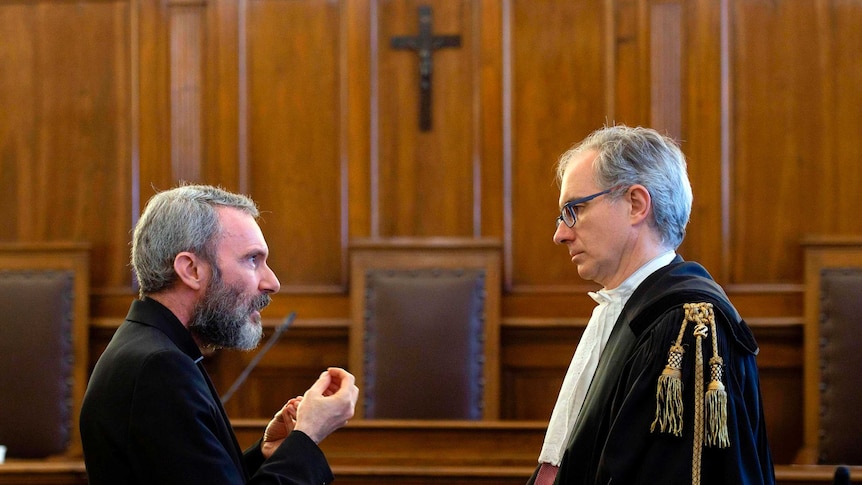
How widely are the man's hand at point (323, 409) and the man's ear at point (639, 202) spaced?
70 cm

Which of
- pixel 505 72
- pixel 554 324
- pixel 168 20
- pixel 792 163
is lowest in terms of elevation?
pixel 554 324

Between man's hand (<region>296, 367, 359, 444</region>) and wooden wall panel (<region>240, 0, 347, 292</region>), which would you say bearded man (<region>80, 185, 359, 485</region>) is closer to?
man's hand (<region>296, 367, 359, 444</region>)

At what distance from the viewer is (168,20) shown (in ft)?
17.1

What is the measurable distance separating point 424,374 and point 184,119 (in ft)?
6.42

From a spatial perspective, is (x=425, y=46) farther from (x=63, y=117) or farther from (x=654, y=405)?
(x=654, y=405)

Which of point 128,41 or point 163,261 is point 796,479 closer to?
point 163,261

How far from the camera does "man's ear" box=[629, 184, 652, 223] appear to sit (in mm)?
2057

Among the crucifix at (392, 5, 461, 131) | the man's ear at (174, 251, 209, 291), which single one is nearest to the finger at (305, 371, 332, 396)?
the man's ear at (174, 251, 209, 291)

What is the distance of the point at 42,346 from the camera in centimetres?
468

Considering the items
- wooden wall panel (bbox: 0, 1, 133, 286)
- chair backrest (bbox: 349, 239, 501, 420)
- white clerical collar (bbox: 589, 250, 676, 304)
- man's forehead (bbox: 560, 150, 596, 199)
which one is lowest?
chair backrest (bbox: 349, 239, 501, 420)

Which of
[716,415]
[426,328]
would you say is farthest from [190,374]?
[426,328]

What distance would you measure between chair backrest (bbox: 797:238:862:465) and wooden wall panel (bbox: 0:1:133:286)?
3.60m

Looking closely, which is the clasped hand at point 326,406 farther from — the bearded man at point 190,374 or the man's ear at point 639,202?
the man's ear at point 639,202

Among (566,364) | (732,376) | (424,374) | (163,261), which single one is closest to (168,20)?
(424,374)
